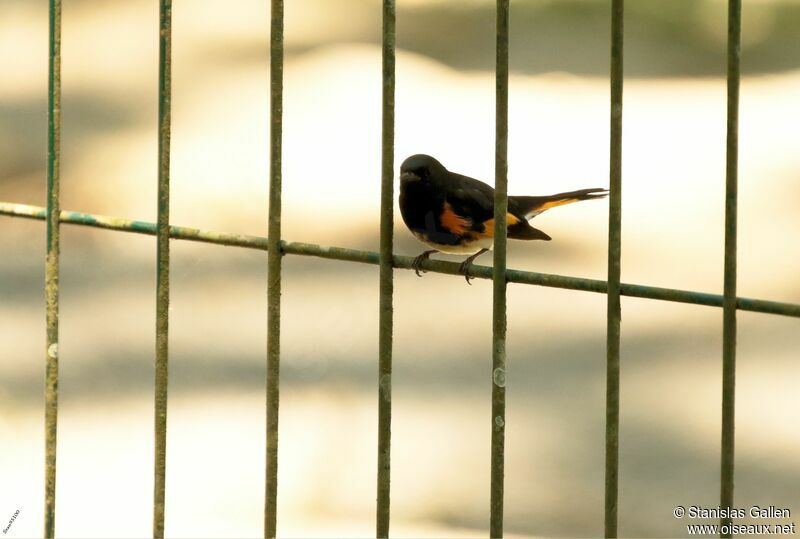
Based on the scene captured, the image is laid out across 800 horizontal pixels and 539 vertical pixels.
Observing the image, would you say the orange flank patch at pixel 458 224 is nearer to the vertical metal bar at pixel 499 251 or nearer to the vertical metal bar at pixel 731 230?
the vertical metal bar at pixel 499 251

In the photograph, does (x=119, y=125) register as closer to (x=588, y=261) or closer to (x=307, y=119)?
(x=307, y=119)

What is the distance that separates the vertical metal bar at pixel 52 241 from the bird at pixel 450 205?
44.2 inches

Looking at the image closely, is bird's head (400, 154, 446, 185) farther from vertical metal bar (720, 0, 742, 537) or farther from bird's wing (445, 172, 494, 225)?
vertical metal bar (720, 0, 742, 537)

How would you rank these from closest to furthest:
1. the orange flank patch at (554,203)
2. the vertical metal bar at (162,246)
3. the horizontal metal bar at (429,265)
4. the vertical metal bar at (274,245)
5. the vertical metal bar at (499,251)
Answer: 1. the horizontal metal bar at (429,265)
2. the vertical metal bar at (499,251)
3. the vertical metal bar at (274,245)
4. the vertical metal bar at (162,246)
5. the orange flank patch at (554,203)

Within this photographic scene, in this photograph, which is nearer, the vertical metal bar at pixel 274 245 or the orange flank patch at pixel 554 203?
the vertical metal bar at pixel 274 245

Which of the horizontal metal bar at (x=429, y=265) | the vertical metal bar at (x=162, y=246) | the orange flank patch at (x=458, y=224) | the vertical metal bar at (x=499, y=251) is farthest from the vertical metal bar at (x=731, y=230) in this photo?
the orange flank patch at (x=458, y=224)

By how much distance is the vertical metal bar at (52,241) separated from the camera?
8.05 ft

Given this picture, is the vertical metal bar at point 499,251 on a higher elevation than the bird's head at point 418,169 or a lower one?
lower

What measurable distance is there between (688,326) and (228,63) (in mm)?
3659

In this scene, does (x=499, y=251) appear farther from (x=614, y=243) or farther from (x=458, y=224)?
(x=458, y=224)

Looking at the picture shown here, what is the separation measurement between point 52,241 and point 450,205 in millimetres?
1216

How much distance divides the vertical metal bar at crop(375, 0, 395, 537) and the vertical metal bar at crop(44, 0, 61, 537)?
63 centimetres

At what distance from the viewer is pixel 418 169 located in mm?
3439

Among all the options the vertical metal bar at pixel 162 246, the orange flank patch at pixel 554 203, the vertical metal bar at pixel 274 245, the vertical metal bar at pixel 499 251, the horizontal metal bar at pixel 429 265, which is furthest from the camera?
the orange flank patch at pixel 554 203
